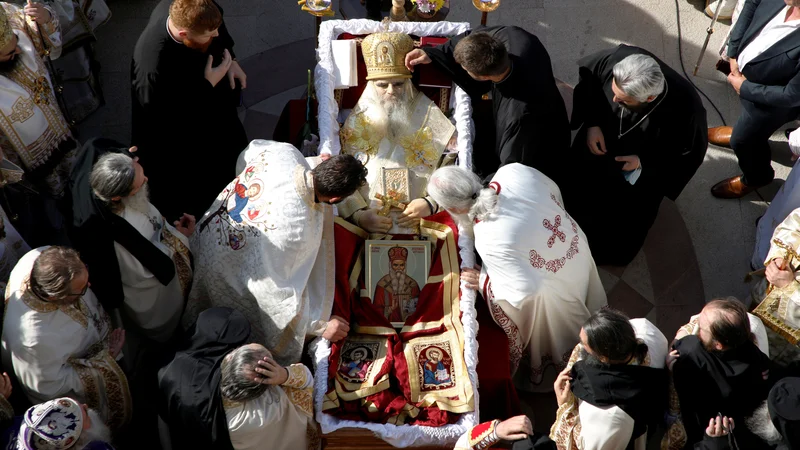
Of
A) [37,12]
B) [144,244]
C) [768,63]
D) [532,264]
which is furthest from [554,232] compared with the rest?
[37,12]

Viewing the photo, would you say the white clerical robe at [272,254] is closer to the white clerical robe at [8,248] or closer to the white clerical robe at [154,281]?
the white clerical robe at [154,281]

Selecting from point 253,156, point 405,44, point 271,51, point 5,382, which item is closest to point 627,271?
point 405,44

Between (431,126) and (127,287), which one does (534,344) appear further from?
(127,287)

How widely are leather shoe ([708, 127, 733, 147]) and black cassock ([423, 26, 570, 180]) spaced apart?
1632mm

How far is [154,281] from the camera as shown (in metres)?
4.71

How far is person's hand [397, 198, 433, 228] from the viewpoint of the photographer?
5094mm

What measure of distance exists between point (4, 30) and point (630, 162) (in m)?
4.07

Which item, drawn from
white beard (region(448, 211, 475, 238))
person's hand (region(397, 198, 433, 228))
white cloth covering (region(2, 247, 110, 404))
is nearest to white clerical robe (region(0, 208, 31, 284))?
white cloth covering (region(2, 247, 110, 404))

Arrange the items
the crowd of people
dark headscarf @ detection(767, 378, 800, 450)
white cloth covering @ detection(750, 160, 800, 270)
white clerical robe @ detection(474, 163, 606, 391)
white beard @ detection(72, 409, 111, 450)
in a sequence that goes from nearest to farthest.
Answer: dark headscarf @ detection(767, 378, 800, 450)
white beard @ detection(72, 409, 111, 450)
the crowd of people
white clerical robe @ detection(474, 163, 606, 391)
white cloth covering @ detection(750, 160, 800, 270)

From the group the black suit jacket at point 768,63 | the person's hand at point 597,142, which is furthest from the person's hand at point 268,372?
the black suit jacket at point 768,63

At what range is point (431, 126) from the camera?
5629mm

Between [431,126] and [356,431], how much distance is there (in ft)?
7.43

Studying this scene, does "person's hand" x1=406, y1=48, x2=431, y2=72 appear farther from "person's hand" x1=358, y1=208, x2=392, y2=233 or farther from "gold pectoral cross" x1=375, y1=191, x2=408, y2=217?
"person's hand" x1=358, y1=208, x2=392, y2=233

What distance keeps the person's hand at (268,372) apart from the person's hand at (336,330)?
2.15ft
